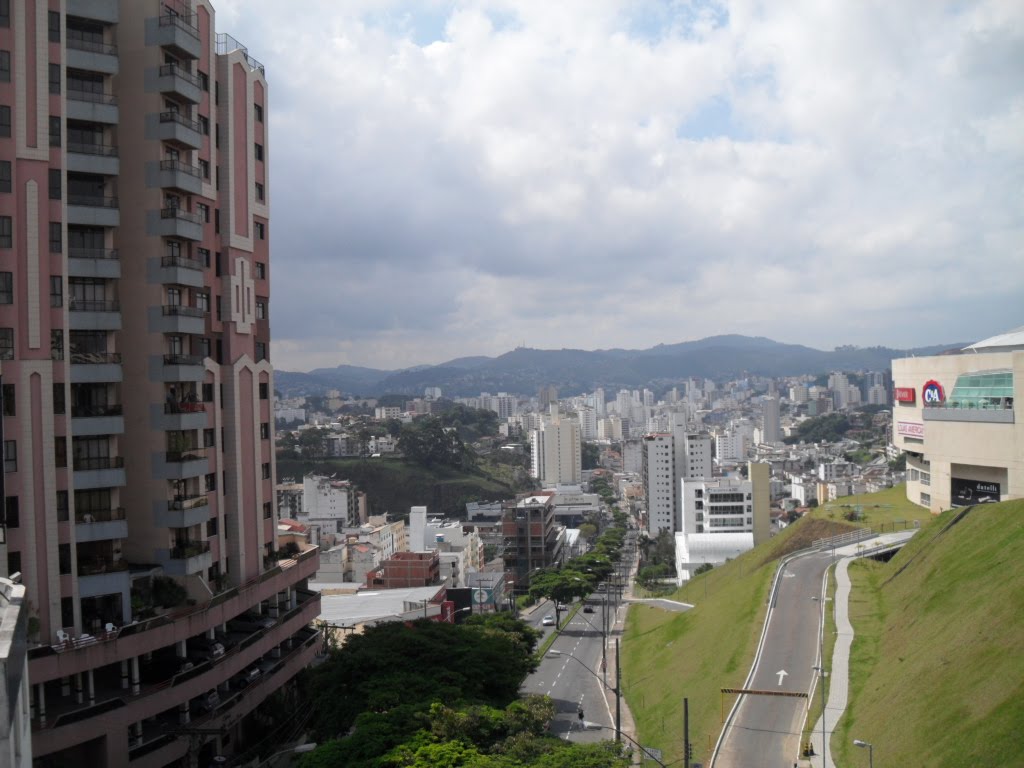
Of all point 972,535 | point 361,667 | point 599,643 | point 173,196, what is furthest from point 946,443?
point 173,196

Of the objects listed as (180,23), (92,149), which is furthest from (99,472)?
(180,23)

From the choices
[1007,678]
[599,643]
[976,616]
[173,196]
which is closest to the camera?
[1007,678]

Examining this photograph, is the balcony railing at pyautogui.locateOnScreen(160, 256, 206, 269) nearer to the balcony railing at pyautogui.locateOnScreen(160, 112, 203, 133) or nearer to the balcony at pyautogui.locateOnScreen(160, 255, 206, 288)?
the balcony at pyautogui.locateOnScreen(160, 255, 206, 288)

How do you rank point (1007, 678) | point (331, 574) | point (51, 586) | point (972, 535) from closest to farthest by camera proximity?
point (1007, 678) < point (51, 586) < point (972, 535) < point (331, 574)

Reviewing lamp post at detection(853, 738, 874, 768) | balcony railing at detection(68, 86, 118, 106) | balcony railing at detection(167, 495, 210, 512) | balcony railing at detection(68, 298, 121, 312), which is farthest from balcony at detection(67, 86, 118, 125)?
lamp post at detection(853, 738, 874, 768)

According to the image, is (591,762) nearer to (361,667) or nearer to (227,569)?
(361,667)

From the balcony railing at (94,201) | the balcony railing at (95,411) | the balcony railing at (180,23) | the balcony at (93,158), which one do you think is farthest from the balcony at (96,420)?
the balcony railing at (180,23)

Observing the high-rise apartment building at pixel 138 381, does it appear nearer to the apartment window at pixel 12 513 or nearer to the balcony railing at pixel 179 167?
the apartment window at pixel 12 513

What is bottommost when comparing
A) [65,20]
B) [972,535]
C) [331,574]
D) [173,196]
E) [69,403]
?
[331,574]
